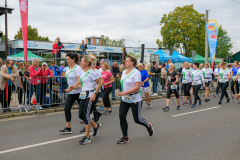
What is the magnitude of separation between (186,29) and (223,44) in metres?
39.2

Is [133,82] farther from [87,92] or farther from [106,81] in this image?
[106,81]

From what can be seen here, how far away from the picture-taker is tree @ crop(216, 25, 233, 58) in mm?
79562

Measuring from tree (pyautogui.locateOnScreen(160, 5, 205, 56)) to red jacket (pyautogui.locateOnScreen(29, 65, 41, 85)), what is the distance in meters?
39.6

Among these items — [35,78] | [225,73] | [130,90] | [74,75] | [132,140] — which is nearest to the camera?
[130,90]

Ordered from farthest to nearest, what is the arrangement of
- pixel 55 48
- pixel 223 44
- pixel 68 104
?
pixel 223 44, pixel 55 48, pixel 68 104

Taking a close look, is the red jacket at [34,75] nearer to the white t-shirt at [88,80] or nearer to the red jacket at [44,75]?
the red jacket at [44,75]

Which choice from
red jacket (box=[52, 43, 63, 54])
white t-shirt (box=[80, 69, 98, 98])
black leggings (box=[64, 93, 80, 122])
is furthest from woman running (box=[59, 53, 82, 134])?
red jacket (box=[52, 43, 63, 54])

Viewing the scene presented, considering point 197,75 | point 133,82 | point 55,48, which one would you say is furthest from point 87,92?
point 55,48

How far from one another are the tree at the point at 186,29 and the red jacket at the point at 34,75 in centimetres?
3962

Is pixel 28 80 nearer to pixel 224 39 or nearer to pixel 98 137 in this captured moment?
pixel 98 137

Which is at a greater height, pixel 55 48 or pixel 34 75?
pixel 55 48

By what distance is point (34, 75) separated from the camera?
34.1ft

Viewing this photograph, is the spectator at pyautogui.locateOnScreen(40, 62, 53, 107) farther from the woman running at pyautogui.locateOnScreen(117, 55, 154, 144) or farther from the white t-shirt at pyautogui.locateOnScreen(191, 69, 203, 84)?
the white t-shirt at pyautogui.locateOnScreen(191, 69, 203, 84)

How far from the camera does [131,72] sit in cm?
583
